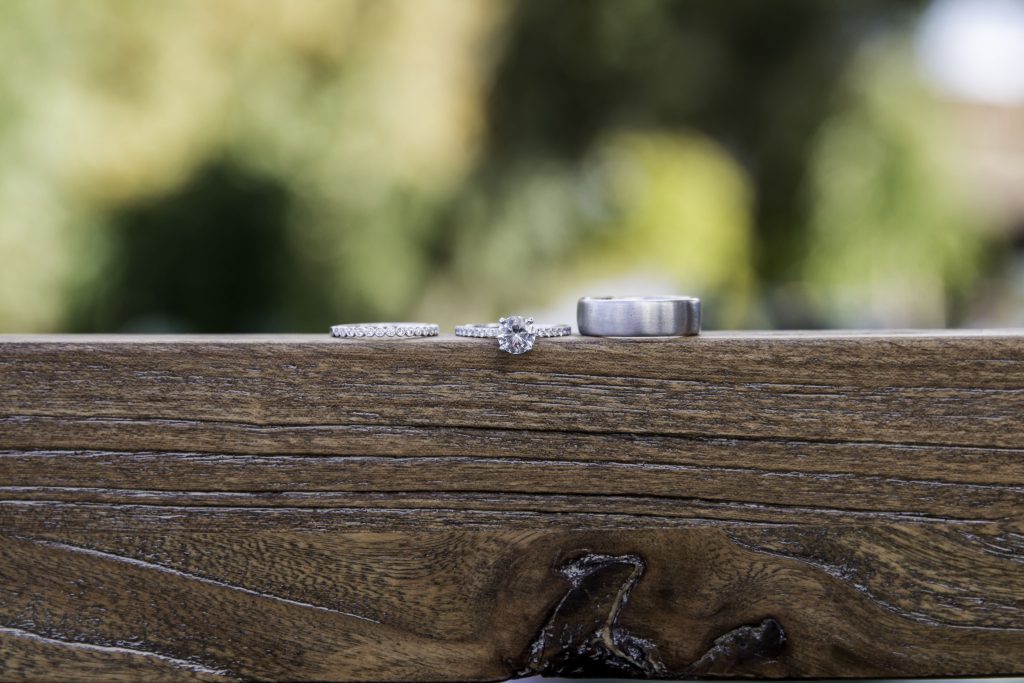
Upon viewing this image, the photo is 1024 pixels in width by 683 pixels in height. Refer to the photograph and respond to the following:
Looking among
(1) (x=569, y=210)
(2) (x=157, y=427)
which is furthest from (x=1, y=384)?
(1) (x=569, y=210)

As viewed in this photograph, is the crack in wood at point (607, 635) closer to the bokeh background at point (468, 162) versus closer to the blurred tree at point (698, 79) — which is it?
the bokeh background at point (468, 162)

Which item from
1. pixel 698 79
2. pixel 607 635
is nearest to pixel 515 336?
pixel 607 635

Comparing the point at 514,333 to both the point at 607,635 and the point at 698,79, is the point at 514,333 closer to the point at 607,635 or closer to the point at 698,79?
the point at 607,635

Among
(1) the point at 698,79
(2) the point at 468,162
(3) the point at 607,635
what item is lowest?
(3) the point at 607,635

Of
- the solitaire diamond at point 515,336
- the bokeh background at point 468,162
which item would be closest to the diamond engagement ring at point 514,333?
the solitaire diamond at point 515,336

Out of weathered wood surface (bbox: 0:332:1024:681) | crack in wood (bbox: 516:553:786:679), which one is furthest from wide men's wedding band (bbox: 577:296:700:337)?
crack in wood (bbox: 516:553:786:679)

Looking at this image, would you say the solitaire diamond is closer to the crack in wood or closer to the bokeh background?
the crack in wood
